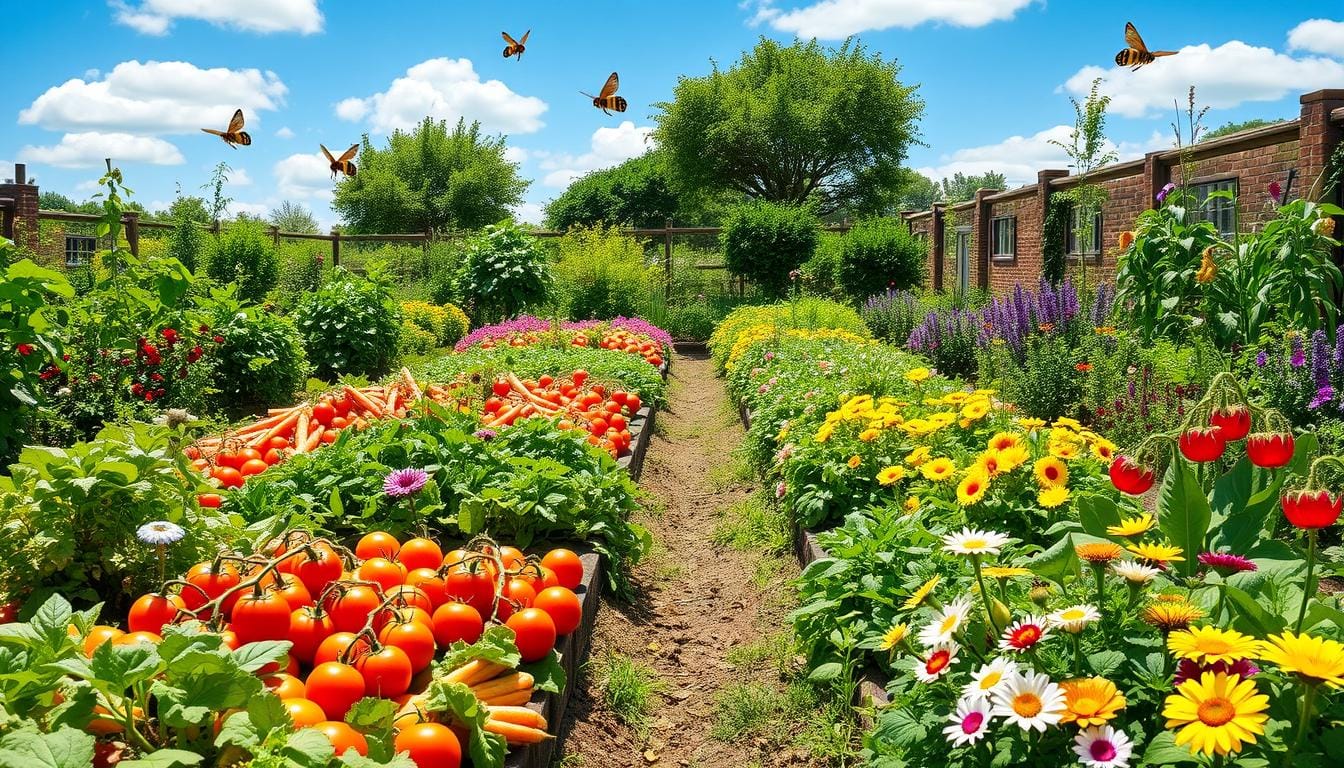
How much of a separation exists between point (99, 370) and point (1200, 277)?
7.40 m

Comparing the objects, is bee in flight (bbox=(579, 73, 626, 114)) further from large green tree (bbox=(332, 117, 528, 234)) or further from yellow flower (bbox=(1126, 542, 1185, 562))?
large green tree (bbox=(332, 117, 528, 234))

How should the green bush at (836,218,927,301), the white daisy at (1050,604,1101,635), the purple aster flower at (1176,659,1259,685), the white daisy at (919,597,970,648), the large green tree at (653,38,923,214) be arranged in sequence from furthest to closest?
the large green tree at (653,38,923,214)
the green bush at (836,218,927,301)
the white daisy at (919,597,970,648)
the white daisy at (1050,604,1101,635)
the purple aster flower at (1176,659,1259,685)

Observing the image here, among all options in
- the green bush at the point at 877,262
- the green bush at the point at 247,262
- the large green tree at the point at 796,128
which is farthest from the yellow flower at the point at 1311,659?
the large green tree at the point at 796,128

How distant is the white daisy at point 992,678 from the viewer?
162cm

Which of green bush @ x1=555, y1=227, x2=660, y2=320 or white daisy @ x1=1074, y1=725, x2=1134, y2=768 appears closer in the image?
white daisy @ x1=1074, y1=725, x2=1134, y2=768

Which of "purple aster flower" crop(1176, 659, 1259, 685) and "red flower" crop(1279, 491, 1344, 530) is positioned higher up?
"red flower" crop(1279, 491, 1344, 530)

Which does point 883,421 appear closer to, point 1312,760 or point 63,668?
point 1312,760

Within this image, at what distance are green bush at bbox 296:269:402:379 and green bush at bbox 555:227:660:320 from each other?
4.73 m

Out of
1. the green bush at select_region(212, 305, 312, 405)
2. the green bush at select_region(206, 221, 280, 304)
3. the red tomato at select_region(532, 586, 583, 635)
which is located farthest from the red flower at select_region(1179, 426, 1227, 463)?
the green bush at select_region(206, 221, 280, 304)

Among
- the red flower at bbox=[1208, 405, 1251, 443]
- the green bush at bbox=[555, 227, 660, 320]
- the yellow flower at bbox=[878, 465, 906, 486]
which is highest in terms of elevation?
the green bush at bbox=[555, 227, 660, 320]

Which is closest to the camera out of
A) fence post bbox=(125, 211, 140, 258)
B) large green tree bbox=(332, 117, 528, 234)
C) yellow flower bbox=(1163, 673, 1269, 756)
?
yellow flower bbox=(1163, 673, 1269, 756)

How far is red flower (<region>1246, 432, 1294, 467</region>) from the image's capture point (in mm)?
1715

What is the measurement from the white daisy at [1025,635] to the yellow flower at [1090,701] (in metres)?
0.09

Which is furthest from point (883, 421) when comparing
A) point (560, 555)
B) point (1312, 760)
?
point (1312, 760)
